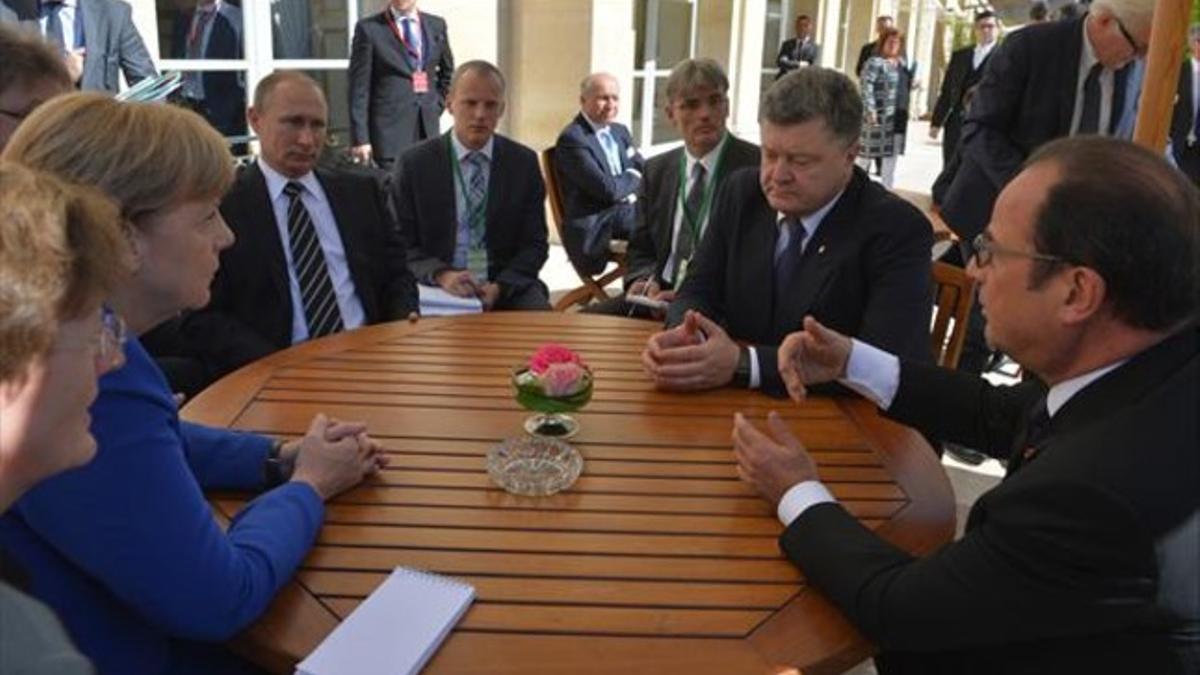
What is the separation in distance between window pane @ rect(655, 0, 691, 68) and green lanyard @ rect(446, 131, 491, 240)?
266 inches

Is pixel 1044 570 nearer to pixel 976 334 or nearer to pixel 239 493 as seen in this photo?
pixel 239 493

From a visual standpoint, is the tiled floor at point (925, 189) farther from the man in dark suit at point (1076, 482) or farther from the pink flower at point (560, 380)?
the pink flower at point (560, 380)

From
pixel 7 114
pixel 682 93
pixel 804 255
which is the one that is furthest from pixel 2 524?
pixel 682 93

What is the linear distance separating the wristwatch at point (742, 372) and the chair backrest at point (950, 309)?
69 cm

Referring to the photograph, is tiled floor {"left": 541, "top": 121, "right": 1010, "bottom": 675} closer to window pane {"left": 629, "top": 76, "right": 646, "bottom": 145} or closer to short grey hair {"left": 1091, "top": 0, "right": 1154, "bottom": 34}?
short grey hair {"left": 1091, "top": 0, "right": 1154, "bottom": 34}

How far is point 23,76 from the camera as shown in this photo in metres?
2.15

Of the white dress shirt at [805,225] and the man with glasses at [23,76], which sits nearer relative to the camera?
the man with glasses at [23,76]

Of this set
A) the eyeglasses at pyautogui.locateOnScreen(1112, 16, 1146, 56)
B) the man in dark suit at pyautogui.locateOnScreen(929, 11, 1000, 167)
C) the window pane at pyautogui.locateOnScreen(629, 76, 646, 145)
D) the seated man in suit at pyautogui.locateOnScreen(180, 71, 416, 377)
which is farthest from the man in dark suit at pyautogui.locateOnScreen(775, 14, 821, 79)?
the seated man in suit at pyautogui.locateOnScreen(180, 71, 416, 377)

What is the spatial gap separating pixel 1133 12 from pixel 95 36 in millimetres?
4330

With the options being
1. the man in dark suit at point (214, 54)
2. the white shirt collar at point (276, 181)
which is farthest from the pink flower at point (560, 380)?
the man in dark suit at point (214, 54)

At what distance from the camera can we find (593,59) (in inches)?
261

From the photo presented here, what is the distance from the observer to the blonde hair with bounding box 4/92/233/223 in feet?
4.06

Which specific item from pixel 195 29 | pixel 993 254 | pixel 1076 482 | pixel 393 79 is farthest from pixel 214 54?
pixel 1076 482

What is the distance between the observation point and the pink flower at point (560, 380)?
1688 mm
